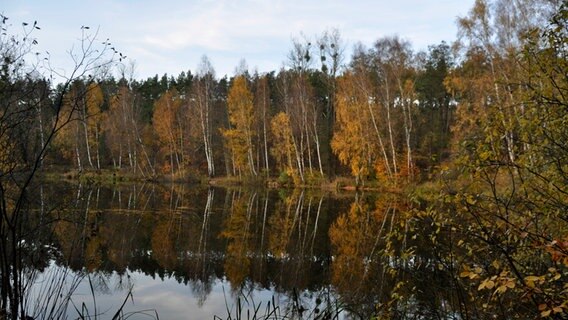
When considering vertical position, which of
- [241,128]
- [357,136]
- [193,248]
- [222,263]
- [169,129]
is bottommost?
[222,263]

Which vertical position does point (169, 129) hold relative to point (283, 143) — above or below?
above

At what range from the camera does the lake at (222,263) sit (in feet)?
17.0

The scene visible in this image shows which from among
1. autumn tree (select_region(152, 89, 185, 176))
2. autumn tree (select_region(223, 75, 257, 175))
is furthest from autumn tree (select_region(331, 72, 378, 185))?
autumn tree (select_region(152, 89, 185, 176))

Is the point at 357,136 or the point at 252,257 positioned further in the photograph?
the point at 357,136

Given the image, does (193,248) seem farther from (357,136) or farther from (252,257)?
(357,136)

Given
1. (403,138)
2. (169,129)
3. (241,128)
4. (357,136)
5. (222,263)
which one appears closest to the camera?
(222,263)

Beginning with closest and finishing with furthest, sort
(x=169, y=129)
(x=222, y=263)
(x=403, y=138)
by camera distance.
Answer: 1. (x=222, y=263)
2. (x=403, y=138)
3. (x=169, y=129)

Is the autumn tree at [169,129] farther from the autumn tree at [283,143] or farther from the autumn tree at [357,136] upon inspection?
the autumn tree at [357,136]

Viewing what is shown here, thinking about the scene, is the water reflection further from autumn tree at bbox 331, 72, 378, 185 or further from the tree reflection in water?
autumn tree at bbox 331, 72, 378, 185

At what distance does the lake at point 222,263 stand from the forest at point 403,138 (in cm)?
43

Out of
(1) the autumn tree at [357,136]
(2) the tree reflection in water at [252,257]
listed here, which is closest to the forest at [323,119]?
(1) the autumn tree at [357,136]

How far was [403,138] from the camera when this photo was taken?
35875mm

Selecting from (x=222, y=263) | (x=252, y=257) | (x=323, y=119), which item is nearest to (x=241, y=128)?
(x=323, y=119)

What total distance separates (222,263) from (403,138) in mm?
28160
